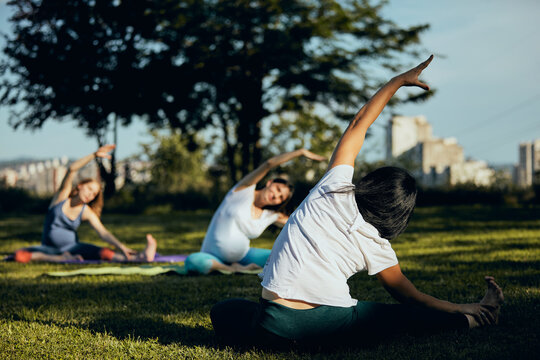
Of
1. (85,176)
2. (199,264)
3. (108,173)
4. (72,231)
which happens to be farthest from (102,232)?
(85,176)

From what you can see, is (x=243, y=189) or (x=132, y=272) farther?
(x=132, y=272)

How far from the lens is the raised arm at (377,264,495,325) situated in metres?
2.58

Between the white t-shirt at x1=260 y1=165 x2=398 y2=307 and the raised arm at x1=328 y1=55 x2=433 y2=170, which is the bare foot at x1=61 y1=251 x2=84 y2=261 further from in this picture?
the raised arm at x1=328 y1=55 x2=433 y2=170

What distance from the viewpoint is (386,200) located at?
7.98 feet

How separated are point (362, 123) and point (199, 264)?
130 inches

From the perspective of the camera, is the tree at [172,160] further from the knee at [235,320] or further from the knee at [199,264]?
the knee at [235,320]

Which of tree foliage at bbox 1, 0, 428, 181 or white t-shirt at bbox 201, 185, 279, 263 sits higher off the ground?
tree foliage at bbox 1, 0, 428, 181

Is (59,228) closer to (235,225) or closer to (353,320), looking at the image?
(235,225)

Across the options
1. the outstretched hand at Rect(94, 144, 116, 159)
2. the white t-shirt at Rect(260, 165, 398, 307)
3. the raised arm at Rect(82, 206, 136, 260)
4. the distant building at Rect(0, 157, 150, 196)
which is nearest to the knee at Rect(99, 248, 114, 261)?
the raised arm at Rect(82, 206, 136, 260)

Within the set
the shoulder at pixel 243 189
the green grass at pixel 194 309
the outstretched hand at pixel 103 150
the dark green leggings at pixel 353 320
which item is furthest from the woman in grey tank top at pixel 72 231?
the dark green leggings at pixel 353 320

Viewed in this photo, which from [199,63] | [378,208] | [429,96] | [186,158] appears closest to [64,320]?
[378,208]

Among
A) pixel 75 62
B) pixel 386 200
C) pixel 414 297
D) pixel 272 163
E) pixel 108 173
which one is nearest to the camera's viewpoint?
pixel 386 200

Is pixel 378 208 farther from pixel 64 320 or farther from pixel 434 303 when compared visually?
pixel 64 320

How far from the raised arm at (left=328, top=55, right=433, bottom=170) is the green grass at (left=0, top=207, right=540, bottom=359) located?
1.03 m
